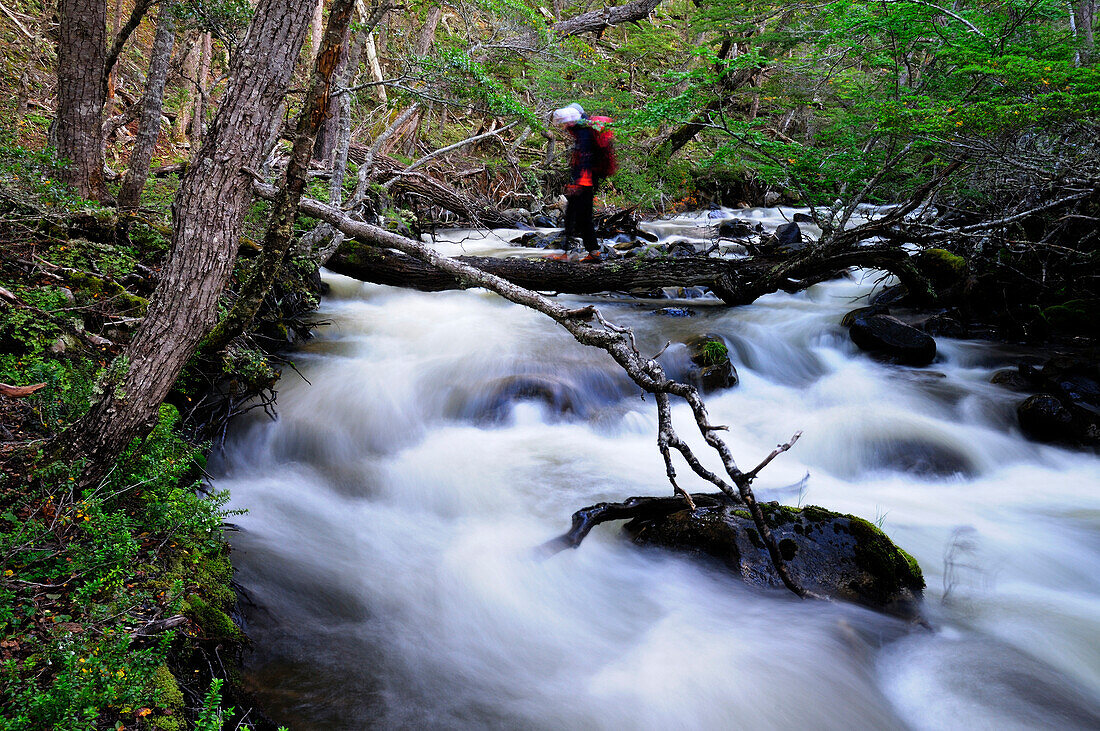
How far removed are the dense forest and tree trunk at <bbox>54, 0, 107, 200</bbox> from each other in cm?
2

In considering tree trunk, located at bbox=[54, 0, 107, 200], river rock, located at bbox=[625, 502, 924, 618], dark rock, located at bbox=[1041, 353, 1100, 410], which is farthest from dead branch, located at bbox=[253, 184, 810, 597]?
dark rock, located at bbox=[1041, 353, 1100, 410]

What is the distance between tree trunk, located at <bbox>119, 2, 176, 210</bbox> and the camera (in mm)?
5535

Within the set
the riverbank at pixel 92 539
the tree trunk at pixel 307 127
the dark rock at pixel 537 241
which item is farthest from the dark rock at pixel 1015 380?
the riverbank at pixel 92 539

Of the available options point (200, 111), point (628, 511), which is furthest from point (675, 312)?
point (200, 111)

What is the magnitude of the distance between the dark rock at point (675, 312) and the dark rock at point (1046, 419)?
3.98 metres

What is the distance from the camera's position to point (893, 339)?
7.59 metres

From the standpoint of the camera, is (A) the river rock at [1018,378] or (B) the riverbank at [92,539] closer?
(B) the riverbank at [92,539]

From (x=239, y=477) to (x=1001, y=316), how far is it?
9.17m

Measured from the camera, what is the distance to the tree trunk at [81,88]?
15.8 ft

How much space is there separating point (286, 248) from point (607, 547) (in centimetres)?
278

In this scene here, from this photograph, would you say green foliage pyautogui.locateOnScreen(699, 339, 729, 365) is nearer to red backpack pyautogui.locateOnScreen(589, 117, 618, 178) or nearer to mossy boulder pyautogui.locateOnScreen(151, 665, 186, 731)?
red backpack pyautogui.locateOnScreen(589, 117, 618, 178)

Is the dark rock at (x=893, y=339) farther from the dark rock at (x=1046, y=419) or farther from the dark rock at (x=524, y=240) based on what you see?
the dark rock at (x=524, y=240)

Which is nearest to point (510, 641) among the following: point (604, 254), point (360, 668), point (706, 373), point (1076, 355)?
point (360, 668)

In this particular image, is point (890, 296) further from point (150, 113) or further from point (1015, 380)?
point (150, 113)
